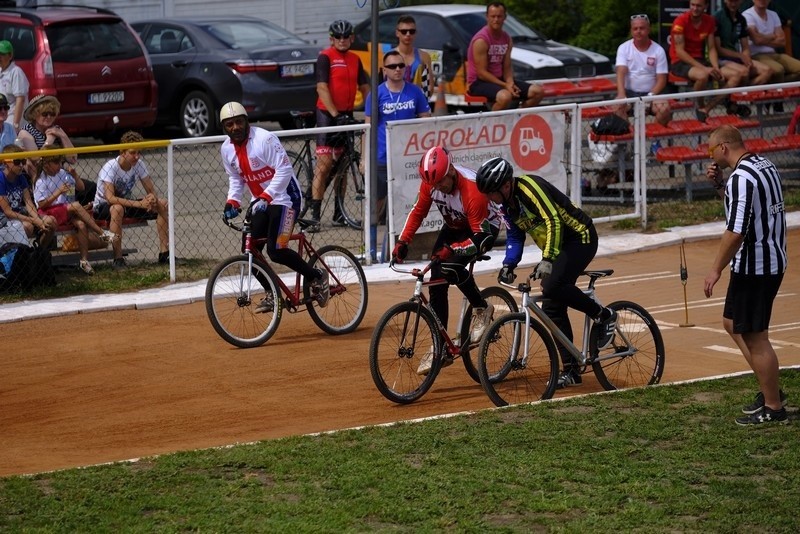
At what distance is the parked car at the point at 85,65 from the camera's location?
789 inches

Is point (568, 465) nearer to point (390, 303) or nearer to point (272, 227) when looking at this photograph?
point (272, 227)

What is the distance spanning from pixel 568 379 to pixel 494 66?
8.49 meters

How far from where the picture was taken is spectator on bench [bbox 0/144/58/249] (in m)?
13.5

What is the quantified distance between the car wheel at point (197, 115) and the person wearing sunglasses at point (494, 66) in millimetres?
5336

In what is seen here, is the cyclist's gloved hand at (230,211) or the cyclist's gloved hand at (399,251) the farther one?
the cyclist's gloved hand at (230,211)

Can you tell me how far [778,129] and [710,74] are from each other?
62.0 inches

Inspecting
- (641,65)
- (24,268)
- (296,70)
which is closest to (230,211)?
(24,268)

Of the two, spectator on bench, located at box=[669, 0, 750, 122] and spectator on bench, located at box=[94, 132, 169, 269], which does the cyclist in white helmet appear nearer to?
spectator on bench, located at box=[94, 132, 169, 269]

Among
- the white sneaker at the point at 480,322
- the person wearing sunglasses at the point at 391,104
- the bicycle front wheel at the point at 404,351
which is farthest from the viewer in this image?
the person wearing sunglasses at the point at 391,104

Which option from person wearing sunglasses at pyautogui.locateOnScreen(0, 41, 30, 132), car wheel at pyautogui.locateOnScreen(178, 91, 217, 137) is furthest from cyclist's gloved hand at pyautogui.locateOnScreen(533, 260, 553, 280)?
car wheel at pyautogui.locateOnScreen(178, 91, 217, 137)

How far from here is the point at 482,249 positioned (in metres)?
10.2

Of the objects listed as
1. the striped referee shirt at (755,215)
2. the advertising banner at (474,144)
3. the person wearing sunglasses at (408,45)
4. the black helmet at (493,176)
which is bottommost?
the striped referee shirt at (755,215)

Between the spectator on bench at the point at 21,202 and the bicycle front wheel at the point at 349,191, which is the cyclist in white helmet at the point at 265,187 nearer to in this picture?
the spectator on bench at the point at 21,202

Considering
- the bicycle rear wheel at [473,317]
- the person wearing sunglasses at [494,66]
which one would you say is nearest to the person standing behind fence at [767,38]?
the person wearing sunglasses at [494,66]
